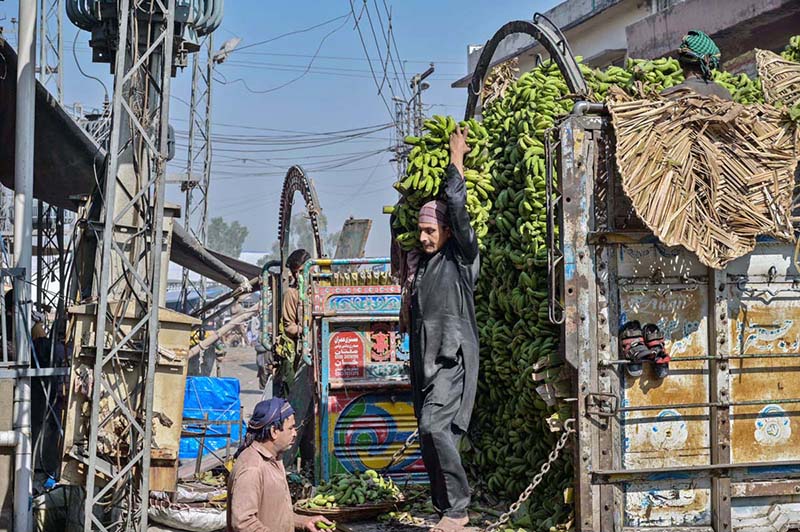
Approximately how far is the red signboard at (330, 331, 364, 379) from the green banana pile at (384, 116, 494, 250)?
3143 millimetres

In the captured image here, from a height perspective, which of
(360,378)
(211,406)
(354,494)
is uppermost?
→ (360,378)

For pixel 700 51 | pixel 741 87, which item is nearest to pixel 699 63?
pixel 700 51

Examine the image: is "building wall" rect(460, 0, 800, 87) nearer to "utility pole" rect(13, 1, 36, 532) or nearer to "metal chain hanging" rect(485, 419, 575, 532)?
"utility pole" rect(13, 1, 36, 532)

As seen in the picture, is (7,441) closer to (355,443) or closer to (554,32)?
(355,443)

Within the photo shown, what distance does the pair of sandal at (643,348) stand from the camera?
14.7ft

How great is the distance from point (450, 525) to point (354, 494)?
4.18ft

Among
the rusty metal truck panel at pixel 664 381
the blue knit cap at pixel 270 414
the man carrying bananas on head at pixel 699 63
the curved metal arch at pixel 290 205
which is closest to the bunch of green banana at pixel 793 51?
the man carrying bananas on head at pixel 699 63

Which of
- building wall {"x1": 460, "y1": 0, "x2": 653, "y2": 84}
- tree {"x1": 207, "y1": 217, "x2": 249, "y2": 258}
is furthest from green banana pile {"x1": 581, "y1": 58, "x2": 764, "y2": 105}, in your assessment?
tree {"x1": 207, "y1": 217, "x2": 249, "y2": 258}

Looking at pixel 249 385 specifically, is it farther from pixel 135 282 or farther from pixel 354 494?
pixel 354 494

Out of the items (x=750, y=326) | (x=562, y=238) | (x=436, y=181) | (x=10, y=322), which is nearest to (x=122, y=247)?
(x=10, y=322)

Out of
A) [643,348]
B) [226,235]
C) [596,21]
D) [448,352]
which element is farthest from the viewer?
[226,235]

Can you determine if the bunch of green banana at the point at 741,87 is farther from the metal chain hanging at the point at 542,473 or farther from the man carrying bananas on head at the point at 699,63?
the metal chain hanging at the point at 542,473

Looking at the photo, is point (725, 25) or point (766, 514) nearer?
point (766, 514)

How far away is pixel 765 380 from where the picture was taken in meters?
4.68
